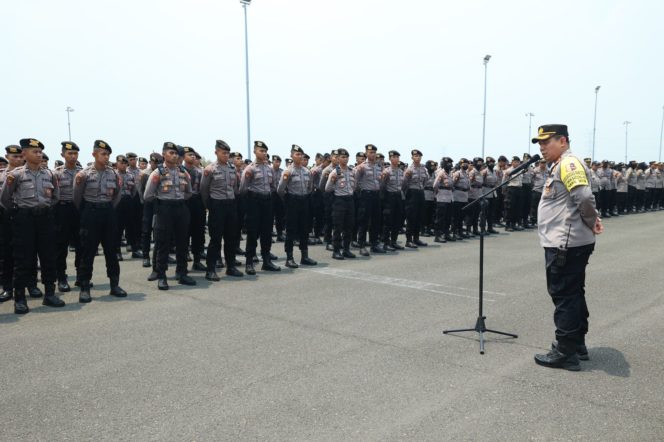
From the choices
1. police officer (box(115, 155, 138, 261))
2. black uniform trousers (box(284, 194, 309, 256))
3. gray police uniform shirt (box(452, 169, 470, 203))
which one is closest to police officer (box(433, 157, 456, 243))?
gray police uniform shirt (box(452, 169, 470, 203))

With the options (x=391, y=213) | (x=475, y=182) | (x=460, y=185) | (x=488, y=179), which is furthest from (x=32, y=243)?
(x=488, y=179)

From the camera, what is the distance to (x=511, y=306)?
680cm

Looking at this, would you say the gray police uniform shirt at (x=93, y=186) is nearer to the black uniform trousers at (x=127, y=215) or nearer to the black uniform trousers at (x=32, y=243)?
the black uniform trousers at (x=32, y=243)

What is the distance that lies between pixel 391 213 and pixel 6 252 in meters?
7.62

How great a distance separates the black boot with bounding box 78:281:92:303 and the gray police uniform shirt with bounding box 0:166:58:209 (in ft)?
3.85

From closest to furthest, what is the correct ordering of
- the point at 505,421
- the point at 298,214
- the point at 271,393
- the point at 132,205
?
the point at 505,421 → the point at 271,393 → the point at 298,214 → the point at 132,205

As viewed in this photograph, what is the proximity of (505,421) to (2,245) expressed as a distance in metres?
7.52

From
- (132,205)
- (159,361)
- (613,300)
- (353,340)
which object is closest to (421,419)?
(353,340)

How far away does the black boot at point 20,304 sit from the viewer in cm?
654

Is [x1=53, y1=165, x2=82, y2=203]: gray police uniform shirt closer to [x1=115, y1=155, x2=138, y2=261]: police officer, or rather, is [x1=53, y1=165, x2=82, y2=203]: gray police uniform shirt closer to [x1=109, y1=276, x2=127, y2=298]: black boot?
[x1=109, y1=276, x2=127, y2=298]: black boot

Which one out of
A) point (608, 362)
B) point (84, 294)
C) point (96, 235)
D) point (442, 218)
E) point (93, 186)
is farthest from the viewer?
point (442, 218)

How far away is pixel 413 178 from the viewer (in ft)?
41.8

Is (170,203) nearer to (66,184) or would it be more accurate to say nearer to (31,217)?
(31,217)

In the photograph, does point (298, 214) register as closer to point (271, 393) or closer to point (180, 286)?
point (180, 286)
